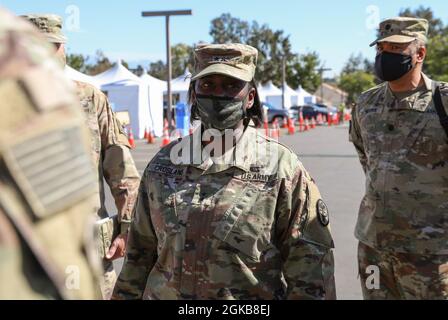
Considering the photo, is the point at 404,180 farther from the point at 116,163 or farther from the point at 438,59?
the point at 438,59

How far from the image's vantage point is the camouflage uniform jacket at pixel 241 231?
1.89 metres

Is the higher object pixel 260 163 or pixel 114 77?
pixel 260 163

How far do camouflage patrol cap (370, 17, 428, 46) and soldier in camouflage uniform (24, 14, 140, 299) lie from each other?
→ 1.53 metres

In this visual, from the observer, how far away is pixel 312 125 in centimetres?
2872

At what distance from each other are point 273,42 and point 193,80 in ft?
212

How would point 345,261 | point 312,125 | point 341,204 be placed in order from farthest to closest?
1. point 312,125
2. point 341,204
3. point 345,261

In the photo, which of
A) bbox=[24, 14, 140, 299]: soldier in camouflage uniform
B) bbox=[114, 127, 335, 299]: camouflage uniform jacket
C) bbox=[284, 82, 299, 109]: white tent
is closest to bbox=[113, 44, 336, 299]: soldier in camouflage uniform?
bbox=[114, 127, 335, 299]: camouflage uniform jacket

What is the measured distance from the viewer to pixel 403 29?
9.79ft

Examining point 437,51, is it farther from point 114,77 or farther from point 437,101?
point 437,101

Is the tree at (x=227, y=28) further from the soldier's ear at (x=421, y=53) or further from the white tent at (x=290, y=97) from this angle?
the soldier's ear at (x=421, y=53)

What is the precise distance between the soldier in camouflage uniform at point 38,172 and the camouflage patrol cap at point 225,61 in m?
1.34

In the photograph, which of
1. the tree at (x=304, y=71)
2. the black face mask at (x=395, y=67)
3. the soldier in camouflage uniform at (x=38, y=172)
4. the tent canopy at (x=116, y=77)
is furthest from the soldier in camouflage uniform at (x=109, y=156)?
the tree at (x=304, y=71)

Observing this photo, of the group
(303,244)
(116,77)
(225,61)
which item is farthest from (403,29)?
(116,77)

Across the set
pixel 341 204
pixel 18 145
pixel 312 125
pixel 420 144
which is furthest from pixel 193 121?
pixel 312 125
